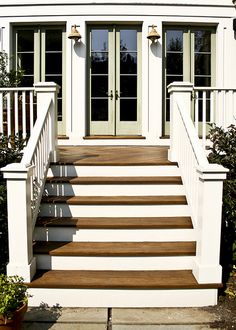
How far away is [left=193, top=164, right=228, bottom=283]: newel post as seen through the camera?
364 centimetres

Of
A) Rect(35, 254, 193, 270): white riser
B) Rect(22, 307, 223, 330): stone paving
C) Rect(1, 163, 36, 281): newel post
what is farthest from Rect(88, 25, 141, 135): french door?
Rect(22, 307, 223, 330): stone paving

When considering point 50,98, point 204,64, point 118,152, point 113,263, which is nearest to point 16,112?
point 50,98

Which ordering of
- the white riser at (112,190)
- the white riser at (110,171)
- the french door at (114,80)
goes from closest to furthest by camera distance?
1. the white riser at (112,190)
2. the white riser at (110,171)
3. the french door at (114,80)

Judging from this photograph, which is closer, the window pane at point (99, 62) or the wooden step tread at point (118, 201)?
the wooden step tread at point (118, 201)

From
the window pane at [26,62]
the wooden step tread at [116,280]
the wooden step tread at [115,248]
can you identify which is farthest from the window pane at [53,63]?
the wooden step tread at [116,280]

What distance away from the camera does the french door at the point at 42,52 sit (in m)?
7.88

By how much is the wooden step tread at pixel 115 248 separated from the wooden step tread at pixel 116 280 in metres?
0.17

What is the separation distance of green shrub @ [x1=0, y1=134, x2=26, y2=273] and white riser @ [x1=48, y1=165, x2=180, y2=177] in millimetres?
551

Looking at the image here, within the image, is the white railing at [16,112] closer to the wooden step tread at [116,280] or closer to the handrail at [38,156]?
the handrail at [38,156]

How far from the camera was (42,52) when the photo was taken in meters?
7.89

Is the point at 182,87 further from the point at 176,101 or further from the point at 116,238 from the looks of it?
the point at 116,238

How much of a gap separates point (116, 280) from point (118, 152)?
2.91 meters

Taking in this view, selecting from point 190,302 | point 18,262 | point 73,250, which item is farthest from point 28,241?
point 190,302

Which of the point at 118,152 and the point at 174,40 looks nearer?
the point at 118,152
